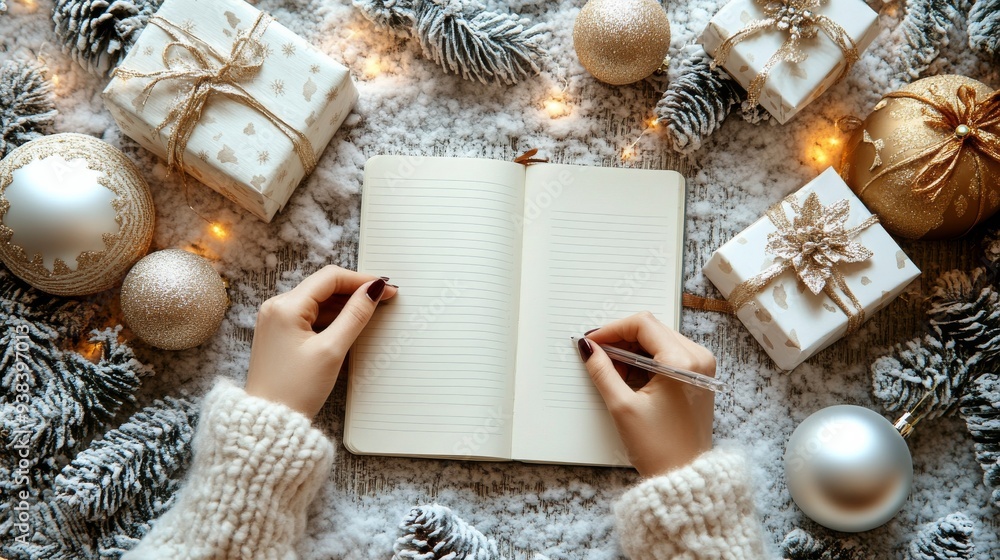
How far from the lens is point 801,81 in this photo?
99 cm

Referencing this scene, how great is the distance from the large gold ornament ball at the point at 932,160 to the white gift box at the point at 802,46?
9cm

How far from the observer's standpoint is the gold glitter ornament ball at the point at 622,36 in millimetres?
970

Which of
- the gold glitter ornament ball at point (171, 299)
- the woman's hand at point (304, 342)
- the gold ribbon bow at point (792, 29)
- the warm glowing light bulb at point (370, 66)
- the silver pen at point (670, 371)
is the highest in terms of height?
the gold ribbon bow at point (792, 29)

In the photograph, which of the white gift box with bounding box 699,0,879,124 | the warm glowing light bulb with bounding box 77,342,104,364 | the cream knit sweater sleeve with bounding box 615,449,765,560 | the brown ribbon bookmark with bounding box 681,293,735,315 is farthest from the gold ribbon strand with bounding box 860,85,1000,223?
the warm glowing light bulb with bounding box 77,342,104,364

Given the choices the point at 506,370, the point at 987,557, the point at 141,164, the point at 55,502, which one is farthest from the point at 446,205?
the point at 987,557

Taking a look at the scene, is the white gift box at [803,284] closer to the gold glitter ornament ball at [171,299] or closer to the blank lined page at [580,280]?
the blank lined page at [580,280]

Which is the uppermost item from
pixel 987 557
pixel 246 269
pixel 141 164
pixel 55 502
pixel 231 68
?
pixel 231 68

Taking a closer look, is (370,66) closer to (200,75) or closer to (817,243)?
(200,75)

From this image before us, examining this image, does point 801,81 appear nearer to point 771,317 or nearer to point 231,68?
point 771,317

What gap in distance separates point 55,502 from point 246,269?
1.26 feet

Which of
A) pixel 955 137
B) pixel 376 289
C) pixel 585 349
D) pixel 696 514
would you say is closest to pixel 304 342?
pixel 376 289

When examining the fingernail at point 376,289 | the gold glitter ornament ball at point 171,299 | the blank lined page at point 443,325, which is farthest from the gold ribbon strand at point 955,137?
the gold glitter ornament ball at point 171,299

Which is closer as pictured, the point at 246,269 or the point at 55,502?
the point at 55,502

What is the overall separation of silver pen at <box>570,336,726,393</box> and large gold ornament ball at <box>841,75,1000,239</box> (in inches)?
13.7
